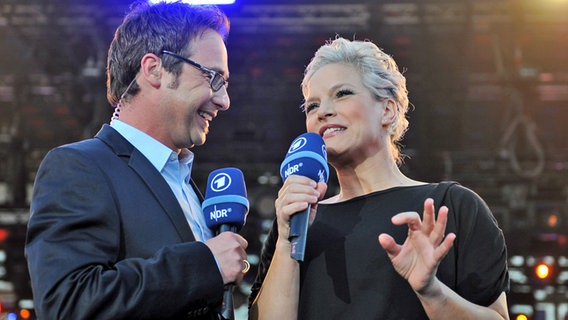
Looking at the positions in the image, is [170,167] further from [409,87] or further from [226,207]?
[409,87]

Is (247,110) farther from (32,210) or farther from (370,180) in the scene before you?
(32,210)

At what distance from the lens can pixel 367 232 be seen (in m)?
2.19

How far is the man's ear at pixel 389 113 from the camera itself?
238cm

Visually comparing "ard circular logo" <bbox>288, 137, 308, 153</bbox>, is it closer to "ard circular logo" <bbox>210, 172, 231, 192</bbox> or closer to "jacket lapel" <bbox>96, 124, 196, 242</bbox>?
"ard circular logo" <bbox>210, 172, 231, 192</bbox>

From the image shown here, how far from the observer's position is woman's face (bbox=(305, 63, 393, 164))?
2.26m

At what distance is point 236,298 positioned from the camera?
991 centimetres

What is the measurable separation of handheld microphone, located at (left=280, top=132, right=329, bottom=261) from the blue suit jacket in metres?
0.23

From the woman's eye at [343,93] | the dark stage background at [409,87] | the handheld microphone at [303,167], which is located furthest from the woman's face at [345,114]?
the dark stage background at [409,87]

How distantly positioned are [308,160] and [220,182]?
235mm

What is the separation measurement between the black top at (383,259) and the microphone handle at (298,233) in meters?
0.33

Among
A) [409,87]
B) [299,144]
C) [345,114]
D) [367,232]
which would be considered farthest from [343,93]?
[409,87]

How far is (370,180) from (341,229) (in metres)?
0.18

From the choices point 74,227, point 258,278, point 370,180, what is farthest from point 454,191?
point 74,227

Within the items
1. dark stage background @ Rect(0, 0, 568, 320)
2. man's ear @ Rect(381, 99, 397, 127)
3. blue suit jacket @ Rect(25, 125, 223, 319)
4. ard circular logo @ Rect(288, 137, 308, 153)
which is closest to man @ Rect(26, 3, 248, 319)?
blue suit jacket @ Rect(25, 125, 223, 319)
